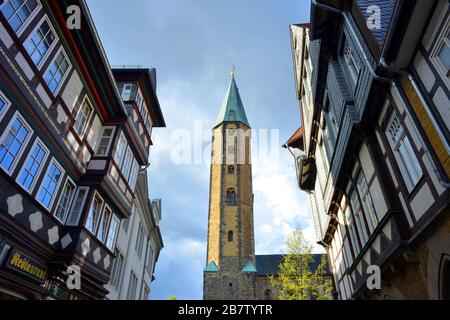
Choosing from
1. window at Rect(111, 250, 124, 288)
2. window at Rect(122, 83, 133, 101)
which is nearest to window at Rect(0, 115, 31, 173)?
window at Rect(122, 83, 133, 101)

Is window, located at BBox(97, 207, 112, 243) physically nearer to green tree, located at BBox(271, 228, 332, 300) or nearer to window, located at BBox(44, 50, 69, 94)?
window, located at BBox(44, 50, 69, 94)

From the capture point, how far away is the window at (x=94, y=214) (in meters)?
11.2

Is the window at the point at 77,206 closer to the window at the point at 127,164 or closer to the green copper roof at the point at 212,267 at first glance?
the window at the point at 127,164

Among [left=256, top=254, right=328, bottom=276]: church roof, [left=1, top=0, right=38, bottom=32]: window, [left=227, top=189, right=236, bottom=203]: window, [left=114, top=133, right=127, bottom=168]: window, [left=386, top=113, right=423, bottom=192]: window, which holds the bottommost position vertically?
[left=386, top=113, right=423, bottom=192]: window

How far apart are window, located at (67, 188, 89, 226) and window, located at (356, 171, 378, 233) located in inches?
375

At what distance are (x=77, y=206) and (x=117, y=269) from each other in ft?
24.6

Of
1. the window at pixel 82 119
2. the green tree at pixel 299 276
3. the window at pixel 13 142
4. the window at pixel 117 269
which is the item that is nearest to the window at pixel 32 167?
the window at pixel 13 142

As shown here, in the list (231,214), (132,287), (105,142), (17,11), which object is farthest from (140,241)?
(231,214)

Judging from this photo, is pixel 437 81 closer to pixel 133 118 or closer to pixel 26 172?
pixel 26 172

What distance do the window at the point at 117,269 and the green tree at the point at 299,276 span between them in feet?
43.7

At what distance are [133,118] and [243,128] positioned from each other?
4181cm

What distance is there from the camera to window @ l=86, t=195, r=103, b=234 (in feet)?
36.6

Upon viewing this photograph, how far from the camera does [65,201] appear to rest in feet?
34.8

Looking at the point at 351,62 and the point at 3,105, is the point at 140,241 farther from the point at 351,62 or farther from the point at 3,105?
the point at 351,62
